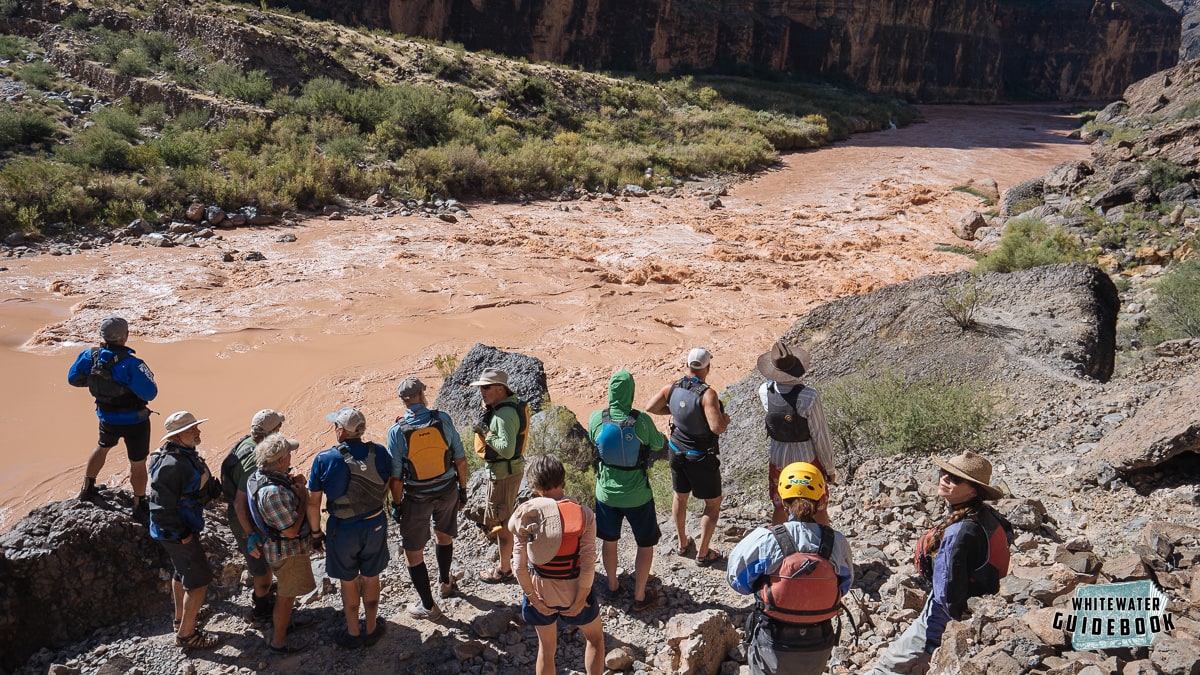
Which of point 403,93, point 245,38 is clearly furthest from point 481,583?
point 245,38

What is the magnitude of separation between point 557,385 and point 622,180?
45.9 feet

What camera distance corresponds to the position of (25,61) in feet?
73.0

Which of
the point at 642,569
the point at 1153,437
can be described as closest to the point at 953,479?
the point at 642,569

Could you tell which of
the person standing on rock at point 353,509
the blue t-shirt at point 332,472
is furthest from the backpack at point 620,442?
the blue t-shirt at point 332,472

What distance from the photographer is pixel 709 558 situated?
4.70 m

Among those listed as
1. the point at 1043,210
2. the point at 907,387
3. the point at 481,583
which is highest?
the point at 1043,210

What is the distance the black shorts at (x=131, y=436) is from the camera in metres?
5.00

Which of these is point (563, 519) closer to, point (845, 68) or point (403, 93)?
point (403, 93)

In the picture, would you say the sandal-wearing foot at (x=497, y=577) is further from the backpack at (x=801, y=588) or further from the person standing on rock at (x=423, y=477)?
the backpack at (x=801, y=588)

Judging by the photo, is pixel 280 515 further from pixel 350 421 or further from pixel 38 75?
pixel 38 75

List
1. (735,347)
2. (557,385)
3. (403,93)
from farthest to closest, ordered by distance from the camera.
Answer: (403,93)
(735,347)
(557,385)

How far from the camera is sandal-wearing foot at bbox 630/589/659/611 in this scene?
4270 mm

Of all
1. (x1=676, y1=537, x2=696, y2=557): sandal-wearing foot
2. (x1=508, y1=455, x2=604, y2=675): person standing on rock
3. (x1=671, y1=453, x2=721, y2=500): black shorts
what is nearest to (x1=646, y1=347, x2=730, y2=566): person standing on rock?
(x1=671, y1=453, x2=721, y2=500): black shorts

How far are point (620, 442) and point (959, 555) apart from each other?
179 centimetres
